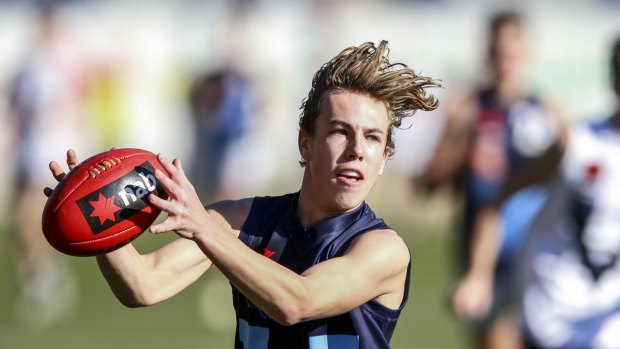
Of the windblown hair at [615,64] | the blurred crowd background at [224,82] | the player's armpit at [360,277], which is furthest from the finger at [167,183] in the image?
the blurred crowd background at [224,82]

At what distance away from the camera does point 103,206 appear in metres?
4.00

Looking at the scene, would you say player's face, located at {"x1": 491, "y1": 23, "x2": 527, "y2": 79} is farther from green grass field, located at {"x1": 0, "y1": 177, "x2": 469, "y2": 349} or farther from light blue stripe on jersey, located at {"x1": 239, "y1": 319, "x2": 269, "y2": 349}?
light blue stripe on jersey, located at {"x1": 239, "y1": 319, "x2": 269, "y2": 349}

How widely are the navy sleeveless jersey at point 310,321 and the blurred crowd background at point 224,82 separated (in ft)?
30.1

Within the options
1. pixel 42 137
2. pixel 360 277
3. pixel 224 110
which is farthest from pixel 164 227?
pixel 42 137

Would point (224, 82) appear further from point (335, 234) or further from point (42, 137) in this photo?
point (335, 234)

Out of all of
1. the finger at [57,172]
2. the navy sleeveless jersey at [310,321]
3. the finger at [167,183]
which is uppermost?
the finger at [167,183]

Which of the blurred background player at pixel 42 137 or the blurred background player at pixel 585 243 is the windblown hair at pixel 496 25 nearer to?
the blurred background player at pixel 585 243

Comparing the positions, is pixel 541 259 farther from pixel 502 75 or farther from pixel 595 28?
pixel 595 28

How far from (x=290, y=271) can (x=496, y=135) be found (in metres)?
5.93

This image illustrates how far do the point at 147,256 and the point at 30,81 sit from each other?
39.2 feet

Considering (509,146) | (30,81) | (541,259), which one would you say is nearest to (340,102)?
(541,259)

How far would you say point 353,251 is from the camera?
14.0 ft

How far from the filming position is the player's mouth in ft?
14.2

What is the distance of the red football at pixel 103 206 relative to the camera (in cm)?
398
